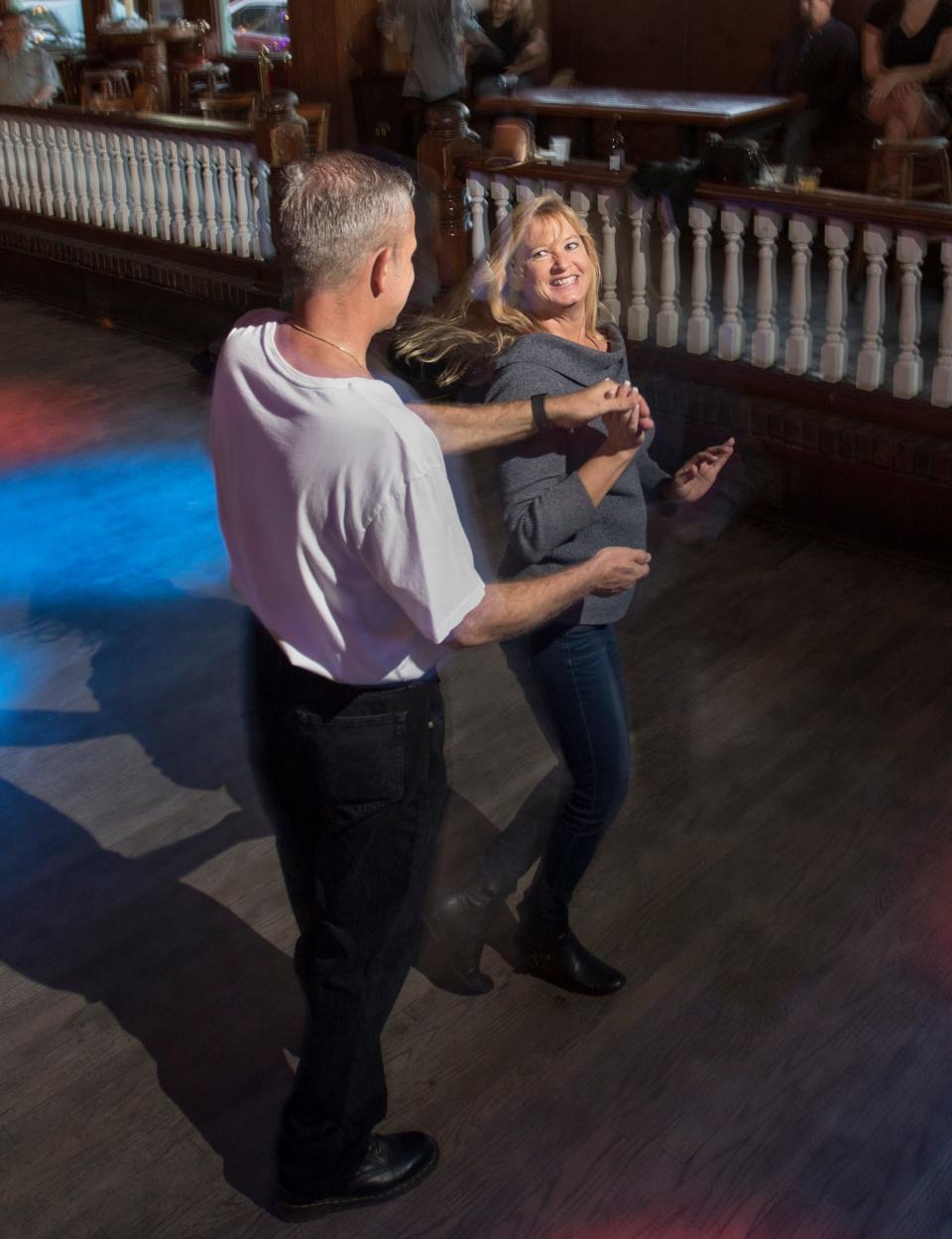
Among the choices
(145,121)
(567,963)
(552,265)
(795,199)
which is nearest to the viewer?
(552,265)

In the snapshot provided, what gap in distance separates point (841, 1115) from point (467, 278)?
1.52 m

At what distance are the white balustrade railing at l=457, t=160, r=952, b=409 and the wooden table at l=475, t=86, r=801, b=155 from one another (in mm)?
991

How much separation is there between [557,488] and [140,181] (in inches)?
239

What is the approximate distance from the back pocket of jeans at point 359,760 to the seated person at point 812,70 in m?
5.96

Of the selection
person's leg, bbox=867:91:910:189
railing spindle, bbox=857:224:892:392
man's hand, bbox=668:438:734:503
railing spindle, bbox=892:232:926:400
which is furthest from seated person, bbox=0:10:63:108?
man's hand, bbox=668:438:734:503

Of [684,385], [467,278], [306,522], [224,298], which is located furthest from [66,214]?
[306,522]

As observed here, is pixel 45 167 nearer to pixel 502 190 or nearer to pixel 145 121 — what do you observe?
pixel 145 121

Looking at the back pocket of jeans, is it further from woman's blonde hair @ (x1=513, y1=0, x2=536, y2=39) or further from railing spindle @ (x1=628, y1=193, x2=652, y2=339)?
woman's blonde hair @ (x1=513, y1=0, x2=536, y2=39)

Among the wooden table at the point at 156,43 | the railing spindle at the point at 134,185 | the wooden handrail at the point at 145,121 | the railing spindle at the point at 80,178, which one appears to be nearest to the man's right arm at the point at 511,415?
the wooden handrail at the point at 145,121

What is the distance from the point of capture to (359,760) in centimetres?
184

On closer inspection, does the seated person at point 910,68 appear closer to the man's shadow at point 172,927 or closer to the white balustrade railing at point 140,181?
the white balustrade railing at point 140,181

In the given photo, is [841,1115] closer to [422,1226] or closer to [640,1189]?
[640,1189]

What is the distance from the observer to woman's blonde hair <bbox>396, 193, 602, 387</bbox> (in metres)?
2.24

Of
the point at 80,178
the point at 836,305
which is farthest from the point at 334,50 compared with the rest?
the point at 836,305
